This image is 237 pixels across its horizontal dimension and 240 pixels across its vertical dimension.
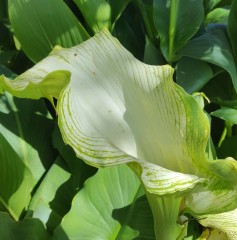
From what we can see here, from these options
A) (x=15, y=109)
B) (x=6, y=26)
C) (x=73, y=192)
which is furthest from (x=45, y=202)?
(x=6, y=26)

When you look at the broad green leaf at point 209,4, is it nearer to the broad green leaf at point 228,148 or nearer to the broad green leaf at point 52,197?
the broad green leaf at point 228,148

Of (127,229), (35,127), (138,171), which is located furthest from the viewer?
(35,127)

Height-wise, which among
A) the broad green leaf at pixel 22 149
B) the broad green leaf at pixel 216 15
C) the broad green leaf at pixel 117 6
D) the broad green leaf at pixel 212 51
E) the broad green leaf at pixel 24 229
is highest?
the broad green leaf at pixel 117 6

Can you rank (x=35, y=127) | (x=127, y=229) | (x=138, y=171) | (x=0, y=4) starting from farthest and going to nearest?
1. (x=0, y=4)
2. (x=35, y=127)
3. (x=127, y=229)
4. (x=138, y=171)

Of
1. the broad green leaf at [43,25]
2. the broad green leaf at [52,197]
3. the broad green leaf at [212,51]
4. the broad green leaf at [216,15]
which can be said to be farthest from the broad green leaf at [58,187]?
the broad green leaf at [216,15]

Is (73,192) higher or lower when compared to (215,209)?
lower

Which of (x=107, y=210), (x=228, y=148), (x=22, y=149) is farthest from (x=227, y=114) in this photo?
(x=22, y=149)

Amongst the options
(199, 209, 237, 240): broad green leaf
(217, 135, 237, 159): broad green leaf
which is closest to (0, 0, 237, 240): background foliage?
(217, 135, 237, 159): broad green leaf

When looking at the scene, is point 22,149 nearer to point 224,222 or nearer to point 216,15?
point 224,222

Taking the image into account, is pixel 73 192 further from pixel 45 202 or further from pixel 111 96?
pixel 111 96
